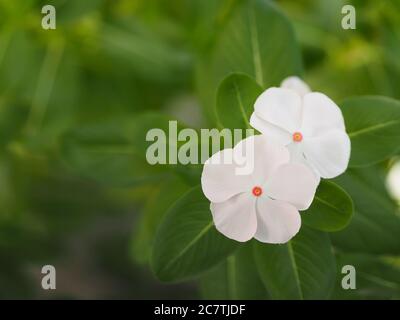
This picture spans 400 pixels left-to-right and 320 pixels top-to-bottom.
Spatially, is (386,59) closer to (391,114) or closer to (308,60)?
(308,60)

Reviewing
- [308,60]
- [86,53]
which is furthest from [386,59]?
[86,53]

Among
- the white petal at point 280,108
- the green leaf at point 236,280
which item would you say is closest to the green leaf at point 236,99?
the white petal at point 280,108

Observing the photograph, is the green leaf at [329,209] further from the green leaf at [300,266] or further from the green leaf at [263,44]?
the green leaf at [263,44]

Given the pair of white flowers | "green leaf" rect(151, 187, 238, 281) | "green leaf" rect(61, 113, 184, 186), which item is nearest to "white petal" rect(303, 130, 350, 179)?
the pair of white flowers

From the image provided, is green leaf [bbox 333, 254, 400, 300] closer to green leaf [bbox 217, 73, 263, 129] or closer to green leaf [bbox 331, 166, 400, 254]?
green leaf [bbox 331, 166, 400, 254]

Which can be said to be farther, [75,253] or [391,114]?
[75,253]

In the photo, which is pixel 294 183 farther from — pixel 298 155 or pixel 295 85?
pixel 295 85
